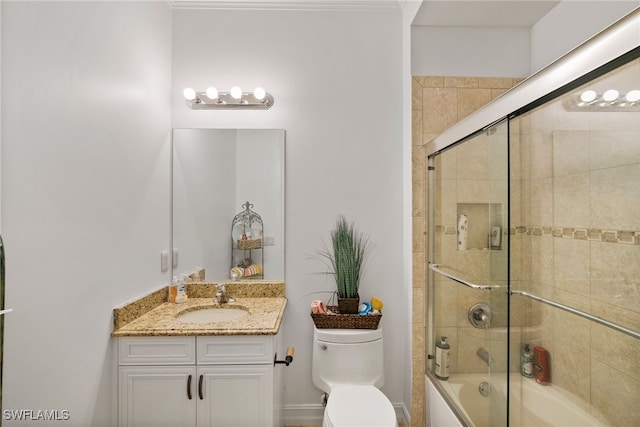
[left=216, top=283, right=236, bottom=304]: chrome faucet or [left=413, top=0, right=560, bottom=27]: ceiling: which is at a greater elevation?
[left=413, top=0, right=560, bottom=27]: ceiling

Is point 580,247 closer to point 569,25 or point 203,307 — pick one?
point 569,25

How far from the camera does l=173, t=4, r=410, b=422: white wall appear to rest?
2277 mm

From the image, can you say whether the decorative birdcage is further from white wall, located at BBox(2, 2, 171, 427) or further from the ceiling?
the ceiling

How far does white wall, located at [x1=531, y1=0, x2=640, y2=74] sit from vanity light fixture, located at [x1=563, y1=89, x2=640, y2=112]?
39.0 inches

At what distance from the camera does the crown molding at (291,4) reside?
7.34 ft

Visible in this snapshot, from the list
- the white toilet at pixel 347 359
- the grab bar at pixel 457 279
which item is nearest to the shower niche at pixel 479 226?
the grab bar at pixel 457 279

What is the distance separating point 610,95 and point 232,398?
1.80 meters

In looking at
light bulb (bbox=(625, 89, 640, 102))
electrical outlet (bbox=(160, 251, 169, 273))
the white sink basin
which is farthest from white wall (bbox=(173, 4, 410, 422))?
light bulb (bbox=(625, 89, 640, 102))

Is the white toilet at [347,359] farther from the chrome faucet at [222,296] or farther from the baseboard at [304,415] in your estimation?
the chrome faucet at [222,296]

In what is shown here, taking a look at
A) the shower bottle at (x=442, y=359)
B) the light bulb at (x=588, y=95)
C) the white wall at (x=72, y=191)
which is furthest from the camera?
the shower bottle at (x=442, y=359)

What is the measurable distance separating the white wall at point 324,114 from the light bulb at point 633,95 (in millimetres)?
1428

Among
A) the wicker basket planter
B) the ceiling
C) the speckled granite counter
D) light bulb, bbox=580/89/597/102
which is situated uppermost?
the ceiling

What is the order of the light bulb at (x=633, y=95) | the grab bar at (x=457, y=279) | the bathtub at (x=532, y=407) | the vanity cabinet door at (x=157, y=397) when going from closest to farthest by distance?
the light bulb at (x=633, y=95), the bathtub at (x=532, y=407), the grab bar at (x=457, y=279), the vanity cabinet door at (x=157, y=397)

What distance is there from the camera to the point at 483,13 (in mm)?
2000
